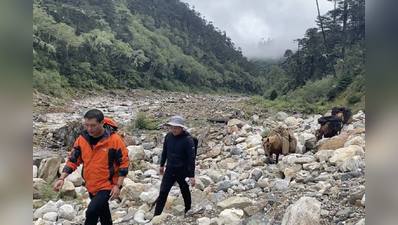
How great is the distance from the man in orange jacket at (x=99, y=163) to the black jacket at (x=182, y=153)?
1.02 m

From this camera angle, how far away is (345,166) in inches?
186

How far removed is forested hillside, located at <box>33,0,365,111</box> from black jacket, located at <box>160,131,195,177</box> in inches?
260

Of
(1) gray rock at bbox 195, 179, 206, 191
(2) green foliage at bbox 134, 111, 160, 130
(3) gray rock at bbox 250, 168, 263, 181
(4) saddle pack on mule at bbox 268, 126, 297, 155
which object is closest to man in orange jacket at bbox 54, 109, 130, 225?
(1) gray rock at bbox 195, 179, 206, 191

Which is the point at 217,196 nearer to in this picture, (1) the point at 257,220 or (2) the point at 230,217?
(2) the point at 230,217

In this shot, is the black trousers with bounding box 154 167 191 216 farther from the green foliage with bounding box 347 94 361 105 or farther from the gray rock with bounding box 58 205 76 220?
the green foliage with bounding box 347 94 361 105

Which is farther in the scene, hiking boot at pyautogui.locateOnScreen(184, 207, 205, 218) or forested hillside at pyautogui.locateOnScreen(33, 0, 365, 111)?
forested hillside at pyautogui.locateOnScreen(33, 0, 365, 111)

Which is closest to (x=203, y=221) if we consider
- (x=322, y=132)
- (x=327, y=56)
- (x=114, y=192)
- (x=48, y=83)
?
(x=114, y=192)

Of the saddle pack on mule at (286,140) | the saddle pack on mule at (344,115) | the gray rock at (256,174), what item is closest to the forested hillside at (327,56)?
the saddle pack on mule at (344,115)

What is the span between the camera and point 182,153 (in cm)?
369

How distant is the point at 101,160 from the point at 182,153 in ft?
4.05

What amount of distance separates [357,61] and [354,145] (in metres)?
17.9

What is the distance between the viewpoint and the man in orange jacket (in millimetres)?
2629

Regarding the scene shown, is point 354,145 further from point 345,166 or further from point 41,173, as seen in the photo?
point 41,173
